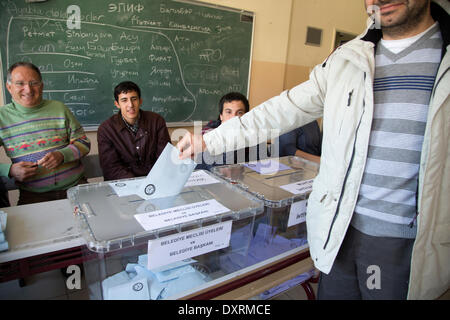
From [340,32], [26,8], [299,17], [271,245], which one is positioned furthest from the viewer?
[340,32]

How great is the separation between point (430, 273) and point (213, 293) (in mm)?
622

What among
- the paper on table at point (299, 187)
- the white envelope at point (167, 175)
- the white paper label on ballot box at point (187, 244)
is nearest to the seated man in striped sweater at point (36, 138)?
the white envelope at point (167, 175)

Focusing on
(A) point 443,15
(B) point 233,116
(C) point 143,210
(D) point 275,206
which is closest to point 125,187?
(C) point 143,210

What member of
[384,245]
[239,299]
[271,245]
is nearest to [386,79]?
[384,245]

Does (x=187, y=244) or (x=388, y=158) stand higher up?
(x=388, y=158)

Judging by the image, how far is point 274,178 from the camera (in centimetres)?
124

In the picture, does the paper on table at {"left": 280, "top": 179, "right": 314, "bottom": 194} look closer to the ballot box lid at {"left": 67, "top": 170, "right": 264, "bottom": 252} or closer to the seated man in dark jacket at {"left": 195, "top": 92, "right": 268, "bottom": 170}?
the ballot box lid at {"left": 67, "top": 170, "right": 264, "bottom": 252}

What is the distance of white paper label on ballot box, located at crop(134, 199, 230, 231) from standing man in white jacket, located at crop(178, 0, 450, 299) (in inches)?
6.7

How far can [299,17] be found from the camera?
415 centimetres

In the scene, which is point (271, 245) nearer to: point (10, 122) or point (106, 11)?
point (10, 122)

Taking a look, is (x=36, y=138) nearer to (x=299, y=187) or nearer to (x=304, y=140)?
(x=299, y=187)

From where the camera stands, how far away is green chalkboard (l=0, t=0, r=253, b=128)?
98.0 inches

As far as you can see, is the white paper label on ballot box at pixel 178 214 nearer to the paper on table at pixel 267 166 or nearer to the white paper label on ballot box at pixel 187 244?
the white paper label on ballot box at pixel 187 244

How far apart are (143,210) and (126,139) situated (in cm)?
169
